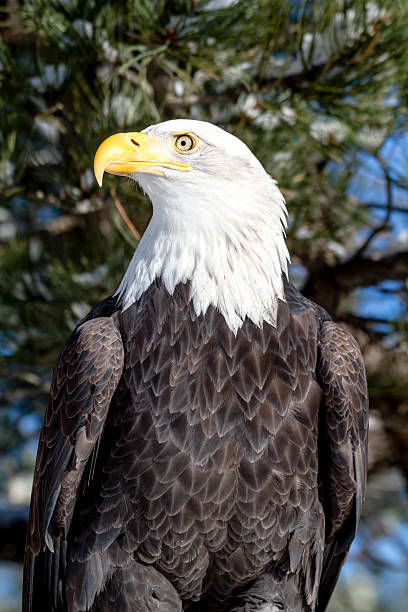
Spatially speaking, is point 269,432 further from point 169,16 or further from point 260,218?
point 169,16

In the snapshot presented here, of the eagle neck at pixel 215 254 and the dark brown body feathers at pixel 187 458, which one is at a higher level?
the eagle neck at pixel 215 254

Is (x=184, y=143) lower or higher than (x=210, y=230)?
higher

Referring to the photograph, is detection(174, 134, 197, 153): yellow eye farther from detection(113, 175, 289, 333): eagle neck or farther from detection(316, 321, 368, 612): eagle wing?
detection(316, 321, 368, 612): eagle wing

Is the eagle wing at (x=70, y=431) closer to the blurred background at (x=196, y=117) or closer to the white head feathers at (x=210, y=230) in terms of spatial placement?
the white head feathers at (x=210, y=230)

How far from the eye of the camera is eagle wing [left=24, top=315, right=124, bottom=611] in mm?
2209

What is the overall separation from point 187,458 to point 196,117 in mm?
1750

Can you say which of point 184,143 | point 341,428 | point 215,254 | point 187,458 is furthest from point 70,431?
point 184,143

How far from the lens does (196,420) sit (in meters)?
2.17

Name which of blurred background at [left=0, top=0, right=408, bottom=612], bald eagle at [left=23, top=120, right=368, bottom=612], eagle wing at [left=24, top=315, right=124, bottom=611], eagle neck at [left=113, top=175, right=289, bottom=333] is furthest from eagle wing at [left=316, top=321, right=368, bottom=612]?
blurred background at [left=0, top=0, right=408, bottom=612]

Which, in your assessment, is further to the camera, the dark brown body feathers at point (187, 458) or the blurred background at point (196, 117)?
A: the blurred background at point (196, 117)

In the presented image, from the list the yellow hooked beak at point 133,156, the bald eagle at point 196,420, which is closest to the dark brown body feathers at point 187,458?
the bald eagle at point 196,420

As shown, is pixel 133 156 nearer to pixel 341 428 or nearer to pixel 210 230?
pixel 210 230

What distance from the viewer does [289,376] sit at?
2260 millimetres

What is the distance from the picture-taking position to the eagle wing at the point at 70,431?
2.21 metres
